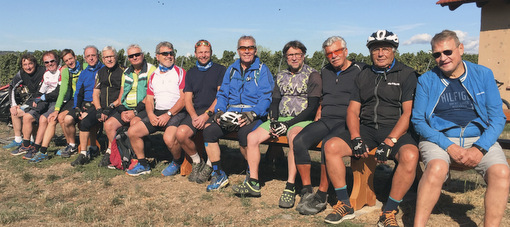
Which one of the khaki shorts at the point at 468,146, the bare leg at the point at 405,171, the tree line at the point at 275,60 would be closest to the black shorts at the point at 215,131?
the bare leg at the point at 405,171

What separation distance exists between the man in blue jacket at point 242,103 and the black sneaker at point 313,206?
108 cm

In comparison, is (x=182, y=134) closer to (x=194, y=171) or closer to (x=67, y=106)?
(x=194, y=171)

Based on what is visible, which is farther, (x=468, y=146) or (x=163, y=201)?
(x=163, y=201)

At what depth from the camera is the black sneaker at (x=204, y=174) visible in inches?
206

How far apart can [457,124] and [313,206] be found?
4.84ft

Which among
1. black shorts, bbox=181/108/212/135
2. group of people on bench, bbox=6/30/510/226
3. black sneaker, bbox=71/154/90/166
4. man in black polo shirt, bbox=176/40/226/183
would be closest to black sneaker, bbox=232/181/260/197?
group of people on bench, bbox=6/30/510/226

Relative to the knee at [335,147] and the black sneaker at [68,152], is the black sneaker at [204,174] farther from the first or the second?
the black sneaker at [68,152]

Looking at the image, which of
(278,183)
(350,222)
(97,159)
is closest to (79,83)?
(97,159)

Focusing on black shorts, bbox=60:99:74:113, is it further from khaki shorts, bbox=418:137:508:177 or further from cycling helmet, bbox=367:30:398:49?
khaki shorts, bbox=418:137:508:177

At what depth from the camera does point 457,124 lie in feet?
11.5

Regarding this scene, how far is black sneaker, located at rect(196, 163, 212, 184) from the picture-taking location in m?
5.23

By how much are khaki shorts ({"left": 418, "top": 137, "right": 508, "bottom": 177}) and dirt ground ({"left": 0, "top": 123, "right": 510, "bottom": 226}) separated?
2.30 feet

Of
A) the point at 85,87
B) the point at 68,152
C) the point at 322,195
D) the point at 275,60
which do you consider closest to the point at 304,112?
the point at 322,195

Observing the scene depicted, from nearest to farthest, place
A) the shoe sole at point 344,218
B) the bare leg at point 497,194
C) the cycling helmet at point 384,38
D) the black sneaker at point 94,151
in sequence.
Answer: the bare leg at point 497,194 < the shoe sole at point 344,218 < the cycling helmet at point 384,38 < the black sneaker at point 94,151
